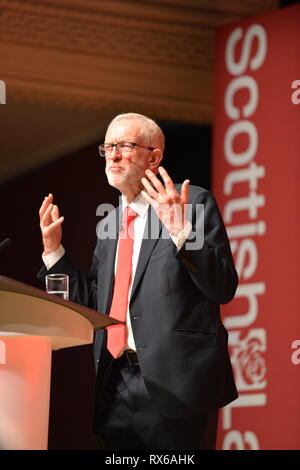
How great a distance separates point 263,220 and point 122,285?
239cm

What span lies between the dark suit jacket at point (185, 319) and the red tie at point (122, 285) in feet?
0.13

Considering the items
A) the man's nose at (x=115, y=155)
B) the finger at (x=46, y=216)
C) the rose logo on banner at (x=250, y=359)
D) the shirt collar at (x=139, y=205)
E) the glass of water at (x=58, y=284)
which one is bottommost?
the rose logo on banner at (x=250, y=359)

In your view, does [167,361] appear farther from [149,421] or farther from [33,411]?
[33,411]

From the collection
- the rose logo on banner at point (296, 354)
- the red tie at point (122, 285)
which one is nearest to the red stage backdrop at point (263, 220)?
the rose logo on banner at point (296, 354)

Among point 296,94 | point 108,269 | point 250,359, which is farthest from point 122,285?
point 296,94

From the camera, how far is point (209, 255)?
2.26 meters

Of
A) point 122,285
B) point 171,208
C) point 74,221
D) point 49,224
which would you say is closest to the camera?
point 171,208

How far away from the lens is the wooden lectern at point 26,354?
2.00 meters

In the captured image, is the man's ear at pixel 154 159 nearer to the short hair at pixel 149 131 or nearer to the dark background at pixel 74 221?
the short hair at pixel 149 131

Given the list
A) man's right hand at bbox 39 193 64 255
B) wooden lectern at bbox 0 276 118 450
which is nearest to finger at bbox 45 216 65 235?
man's right hand at bbox 39 193 64 255

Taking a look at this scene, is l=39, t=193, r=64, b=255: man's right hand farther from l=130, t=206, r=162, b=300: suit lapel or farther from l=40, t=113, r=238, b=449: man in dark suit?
l=130, t=206, r=162, b=300: suit lapel

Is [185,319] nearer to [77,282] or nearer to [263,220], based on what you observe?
[77,282]

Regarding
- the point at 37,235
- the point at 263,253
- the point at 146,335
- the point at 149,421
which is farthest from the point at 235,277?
the point at 37,235
